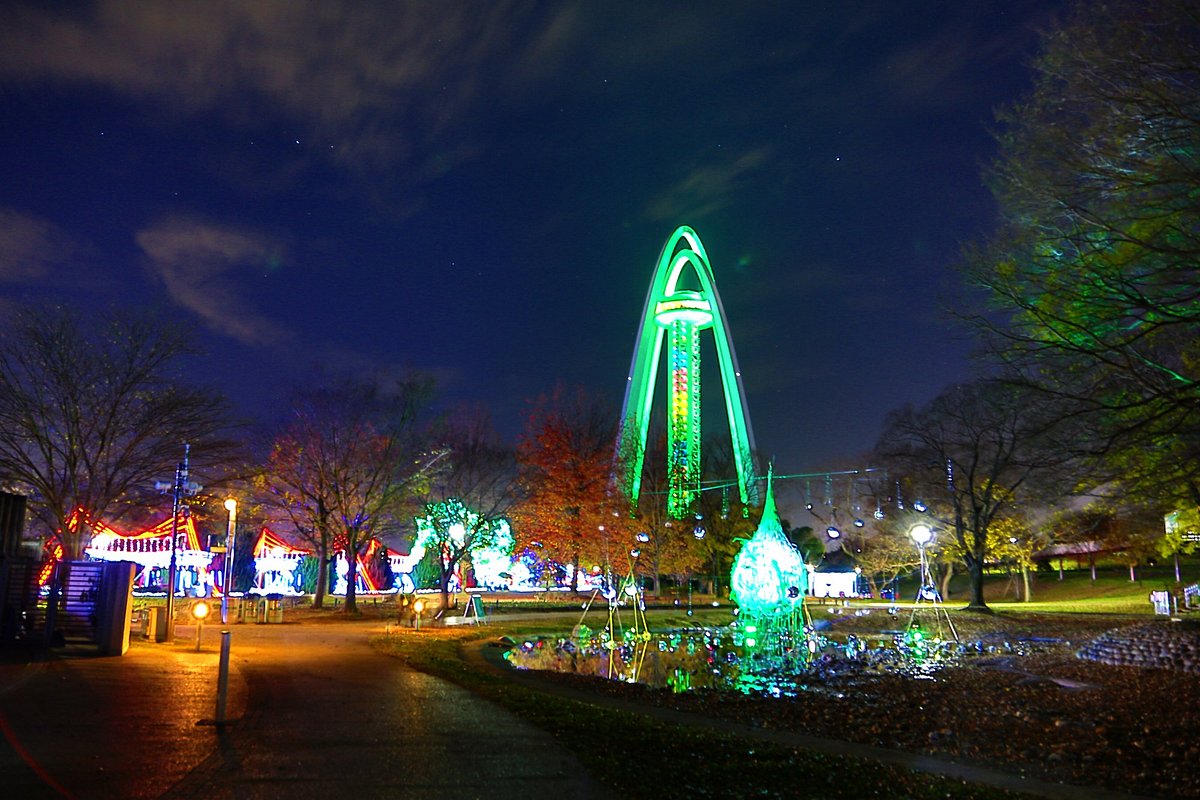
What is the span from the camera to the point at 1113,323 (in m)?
10.7

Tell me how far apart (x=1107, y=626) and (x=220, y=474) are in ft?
95.4

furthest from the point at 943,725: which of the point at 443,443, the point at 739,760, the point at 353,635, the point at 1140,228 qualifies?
the point at 443,443

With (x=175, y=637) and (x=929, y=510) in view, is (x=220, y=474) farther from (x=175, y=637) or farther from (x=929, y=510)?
(x=929, y=510)

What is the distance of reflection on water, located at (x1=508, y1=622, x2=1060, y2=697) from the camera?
1488 cm

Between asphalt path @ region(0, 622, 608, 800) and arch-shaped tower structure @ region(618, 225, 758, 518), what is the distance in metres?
40.1

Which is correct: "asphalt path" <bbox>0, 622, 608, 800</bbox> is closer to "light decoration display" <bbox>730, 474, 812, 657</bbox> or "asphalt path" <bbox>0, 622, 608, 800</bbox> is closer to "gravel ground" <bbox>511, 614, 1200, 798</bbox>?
"gravel ground" <bbox>511, 614, 1200, 798</bbox>

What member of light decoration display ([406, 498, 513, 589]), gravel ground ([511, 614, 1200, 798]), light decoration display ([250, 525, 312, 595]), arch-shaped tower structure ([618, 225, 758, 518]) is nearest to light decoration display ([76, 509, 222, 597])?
light decoration display ([250, 525, 312, 595])

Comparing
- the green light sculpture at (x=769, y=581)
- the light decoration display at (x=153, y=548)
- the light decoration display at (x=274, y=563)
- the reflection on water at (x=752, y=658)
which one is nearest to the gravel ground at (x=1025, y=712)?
the reflection on water at (x=752, y=658)

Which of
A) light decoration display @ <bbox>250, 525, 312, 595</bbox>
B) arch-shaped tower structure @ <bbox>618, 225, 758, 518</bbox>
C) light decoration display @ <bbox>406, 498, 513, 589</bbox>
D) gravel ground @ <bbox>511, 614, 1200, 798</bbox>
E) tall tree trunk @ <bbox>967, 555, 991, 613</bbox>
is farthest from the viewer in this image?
arch-shaped tower structure @ <bbox>618, 225, 758, 518</bbox>

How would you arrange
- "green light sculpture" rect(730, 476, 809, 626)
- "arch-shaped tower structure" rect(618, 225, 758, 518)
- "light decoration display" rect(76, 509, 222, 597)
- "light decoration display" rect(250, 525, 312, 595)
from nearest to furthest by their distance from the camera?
"green light sculpture" rect(730, 476, 809, 626) → "light decoration display" rect(76, 509, 222, 597) → "light decoration display" rect(250, 525, 312, 595) → "arch-shaped tower structure" rect(618, 225, 758, 518)

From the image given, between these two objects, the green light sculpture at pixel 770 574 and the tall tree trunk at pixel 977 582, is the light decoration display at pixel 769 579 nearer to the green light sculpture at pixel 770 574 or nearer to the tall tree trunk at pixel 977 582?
the green light sculpture at pixel 770 574

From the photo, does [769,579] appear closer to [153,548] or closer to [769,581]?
[769,581]

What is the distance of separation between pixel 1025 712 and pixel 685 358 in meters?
66.4

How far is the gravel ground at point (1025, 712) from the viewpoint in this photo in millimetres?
8258
